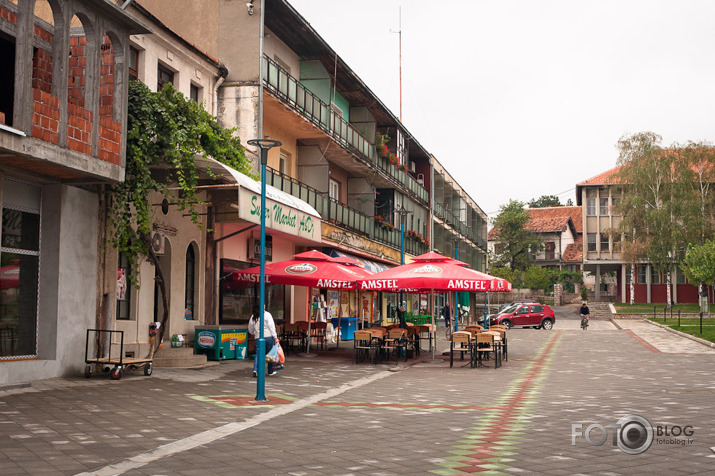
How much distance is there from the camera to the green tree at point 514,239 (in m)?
83.9

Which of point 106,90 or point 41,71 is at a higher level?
point 41,71

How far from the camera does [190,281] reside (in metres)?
19.3

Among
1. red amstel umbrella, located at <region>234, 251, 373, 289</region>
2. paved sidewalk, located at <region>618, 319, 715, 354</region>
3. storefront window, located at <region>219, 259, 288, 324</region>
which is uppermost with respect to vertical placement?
red amstel umbrella, located at <region>234, 251, 373, 289</region>

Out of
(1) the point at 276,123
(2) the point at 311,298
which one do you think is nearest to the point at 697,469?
(1) the point at 276,123

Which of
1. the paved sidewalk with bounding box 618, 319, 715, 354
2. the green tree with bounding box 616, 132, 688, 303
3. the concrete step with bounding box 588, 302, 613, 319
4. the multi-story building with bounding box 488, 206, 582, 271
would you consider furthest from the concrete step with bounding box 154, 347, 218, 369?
the multi-story building with bounding box 488, 206, 582, 271

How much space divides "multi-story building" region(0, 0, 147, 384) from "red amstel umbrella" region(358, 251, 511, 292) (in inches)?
287

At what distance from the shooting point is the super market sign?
1480 centimetres

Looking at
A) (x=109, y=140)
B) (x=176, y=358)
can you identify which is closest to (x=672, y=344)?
(x=176, y=358)

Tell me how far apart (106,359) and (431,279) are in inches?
318

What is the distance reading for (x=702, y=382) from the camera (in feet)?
48.5

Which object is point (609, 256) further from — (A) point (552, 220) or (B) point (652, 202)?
(A) point (552, 220)

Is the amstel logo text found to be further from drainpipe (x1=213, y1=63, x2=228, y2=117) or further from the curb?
the curb

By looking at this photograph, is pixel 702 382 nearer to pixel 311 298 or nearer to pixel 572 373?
pixel 572 373

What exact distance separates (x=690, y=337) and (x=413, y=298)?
20.5 m
